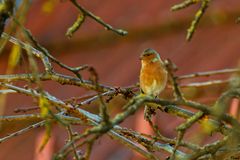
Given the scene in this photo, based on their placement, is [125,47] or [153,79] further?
[125,47]

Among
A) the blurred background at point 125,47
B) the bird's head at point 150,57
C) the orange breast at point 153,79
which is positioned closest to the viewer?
the orange breast at point 153,79

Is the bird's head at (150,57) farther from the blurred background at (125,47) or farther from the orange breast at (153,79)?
the blurred background at (125,47)

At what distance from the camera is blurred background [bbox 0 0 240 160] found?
20.7 feet

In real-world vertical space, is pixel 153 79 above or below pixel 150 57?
below

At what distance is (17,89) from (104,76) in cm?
449

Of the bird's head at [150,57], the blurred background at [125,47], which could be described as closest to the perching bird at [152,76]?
the bird's head at [150,57]

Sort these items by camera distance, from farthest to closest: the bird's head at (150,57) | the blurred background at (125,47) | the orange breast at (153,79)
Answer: the blurred background at (125,47) → the bird's head at (150,57) → the orange breast at (153,79)

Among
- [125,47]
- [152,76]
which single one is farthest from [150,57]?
[125,47]

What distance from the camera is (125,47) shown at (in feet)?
25.5

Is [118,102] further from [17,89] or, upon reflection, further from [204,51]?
[17,89]

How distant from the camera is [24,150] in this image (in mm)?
6684

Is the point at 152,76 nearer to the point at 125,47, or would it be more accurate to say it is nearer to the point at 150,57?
the point at 150,57

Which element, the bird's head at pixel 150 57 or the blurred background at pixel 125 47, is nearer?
the bird's head at pixel 150 57

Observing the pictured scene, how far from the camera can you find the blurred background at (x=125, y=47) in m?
6.32
